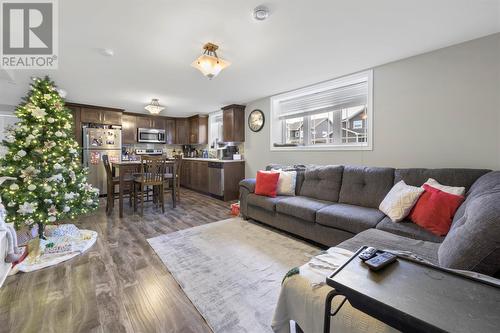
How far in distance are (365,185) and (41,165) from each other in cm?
395

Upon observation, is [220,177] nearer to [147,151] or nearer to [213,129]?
[213,129]

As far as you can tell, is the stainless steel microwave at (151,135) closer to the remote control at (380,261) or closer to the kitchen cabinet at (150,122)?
the kitchen cabinet at (150,122)

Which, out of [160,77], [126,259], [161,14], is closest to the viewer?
[161,14]

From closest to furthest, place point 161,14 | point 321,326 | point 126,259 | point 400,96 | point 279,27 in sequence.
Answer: point 321,326
point 161,14
point 279,27
point 126,259
point 400,96

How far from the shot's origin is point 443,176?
2061 mm

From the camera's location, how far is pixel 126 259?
2.14 m

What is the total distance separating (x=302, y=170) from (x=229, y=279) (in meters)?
2.03

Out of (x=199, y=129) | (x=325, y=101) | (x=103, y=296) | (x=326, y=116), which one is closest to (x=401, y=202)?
(x=326, y=116)

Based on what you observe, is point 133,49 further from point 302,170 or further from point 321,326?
point 321,326

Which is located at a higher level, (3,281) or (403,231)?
(403,231)

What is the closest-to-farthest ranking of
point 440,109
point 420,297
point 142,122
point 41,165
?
1. point 420,297
2. point 440,109
3. point 41,165
4. point 142,122

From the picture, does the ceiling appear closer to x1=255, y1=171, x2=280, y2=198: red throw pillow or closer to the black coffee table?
x1=255, y1=171, x2=280, y2=198: red throw pillow

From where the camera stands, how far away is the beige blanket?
80 centimetres

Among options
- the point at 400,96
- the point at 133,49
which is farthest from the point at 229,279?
the point at 400,96
